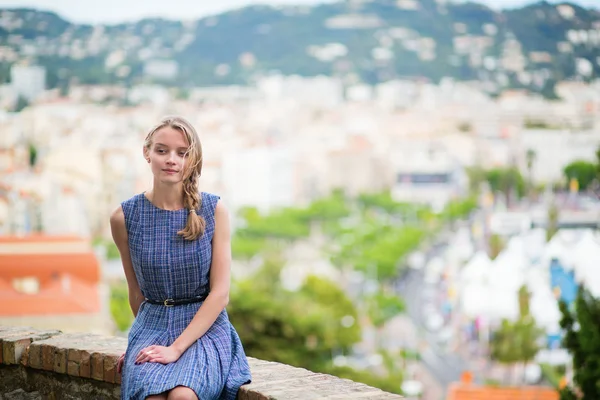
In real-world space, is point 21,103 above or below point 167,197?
below

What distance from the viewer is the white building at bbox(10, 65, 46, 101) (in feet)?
137

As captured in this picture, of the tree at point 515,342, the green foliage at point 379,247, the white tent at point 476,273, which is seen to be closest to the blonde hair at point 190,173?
the tree at point 515,342

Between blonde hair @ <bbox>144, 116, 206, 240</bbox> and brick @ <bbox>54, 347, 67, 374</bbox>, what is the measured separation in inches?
20.2

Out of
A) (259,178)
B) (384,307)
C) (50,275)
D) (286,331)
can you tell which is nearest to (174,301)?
(286,331)

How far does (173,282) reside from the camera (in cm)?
150

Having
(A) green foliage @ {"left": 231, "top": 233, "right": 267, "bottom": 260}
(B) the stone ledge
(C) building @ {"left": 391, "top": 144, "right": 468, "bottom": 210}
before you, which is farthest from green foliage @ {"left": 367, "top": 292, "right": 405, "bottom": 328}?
(B) the stone ledge

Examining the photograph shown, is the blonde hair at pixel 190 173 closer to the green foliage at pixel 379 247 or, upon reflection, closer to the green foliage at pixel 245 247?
the green foliage at pixel 379 247

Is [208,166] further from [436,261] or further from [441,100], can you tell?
[441,100]

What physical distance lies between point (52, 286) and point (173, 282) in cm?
1658

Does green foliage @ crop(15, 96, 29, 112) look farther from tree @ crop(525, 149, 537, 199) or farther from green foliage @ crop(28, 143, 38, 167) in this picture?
tree @ crop(525, 149, 537, 199)

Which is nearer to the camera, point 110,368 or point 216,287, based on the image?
point 216,287

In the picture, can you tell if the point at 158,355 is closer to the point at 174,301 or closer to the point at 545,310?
the point at 174,301

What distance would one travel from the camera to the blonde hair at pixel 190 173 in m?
1.47

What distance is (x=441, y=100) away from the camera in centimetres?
5316
